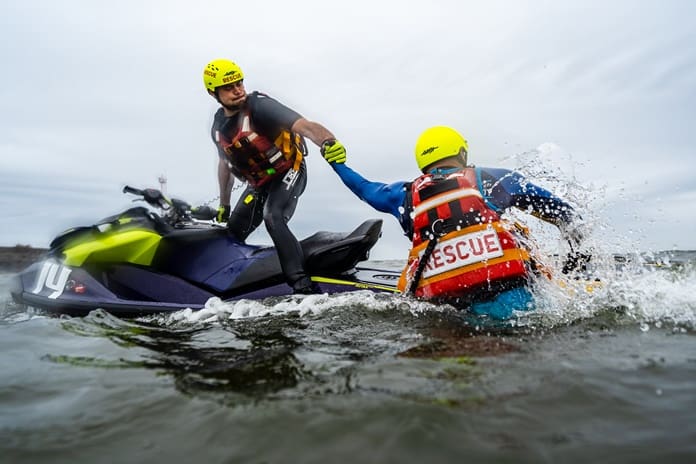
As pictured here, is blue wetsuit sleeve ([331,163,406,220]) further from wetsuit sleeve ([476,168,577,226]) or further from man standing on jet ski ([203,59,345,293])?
wetsuit sleeve ([476,168,577,226])

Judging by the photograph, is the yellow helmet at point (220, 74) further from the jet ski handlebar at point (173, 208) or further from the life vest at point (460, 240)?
the life vest at point (460, 240)

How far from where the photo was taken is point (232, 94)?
15.1ft

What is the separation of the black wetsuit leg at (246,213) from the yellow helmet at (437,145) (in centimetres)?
185

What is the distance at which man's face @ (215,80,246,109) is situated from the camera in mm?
4605

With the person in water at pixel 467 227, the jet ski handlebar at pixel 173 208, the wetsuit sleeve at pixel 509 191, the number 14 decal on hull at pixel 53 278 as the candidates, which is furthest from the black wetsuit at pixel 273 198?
the wetsuit sleeve at pixel 509 191

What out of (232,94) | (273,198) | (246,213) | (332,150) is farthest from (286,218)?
(232,94)

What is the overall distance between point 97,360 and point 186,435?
1316 mm

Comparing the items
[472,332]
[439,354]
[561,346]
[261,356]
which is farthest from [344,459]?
[472,332]

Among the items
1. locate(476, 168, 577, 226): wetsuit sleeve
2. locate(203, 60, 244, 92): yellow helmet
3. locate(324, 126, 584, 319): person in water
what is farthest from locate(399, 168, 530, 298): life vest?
locate(203, 60, 244, 92): yellow helmet

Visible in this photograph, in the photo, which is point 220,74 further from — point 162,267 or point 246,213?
point 162,267

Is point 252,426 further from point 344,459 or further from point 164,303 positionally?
point 164,303

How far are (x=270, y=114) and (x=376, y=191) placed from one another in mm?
1234

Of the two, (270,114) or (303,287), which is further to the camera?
(270,114)

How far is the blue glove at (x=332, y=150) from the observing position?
410 cm
